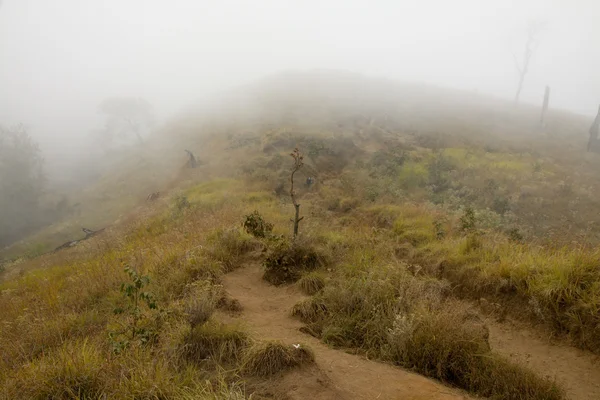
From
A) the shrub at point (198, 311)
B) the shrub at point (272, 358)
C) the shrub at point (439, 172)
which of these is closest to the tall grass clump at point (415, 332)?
the shrub at point (272, 358)

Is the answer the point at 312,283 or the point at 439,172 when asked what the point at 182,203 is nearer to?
the point at 312,283

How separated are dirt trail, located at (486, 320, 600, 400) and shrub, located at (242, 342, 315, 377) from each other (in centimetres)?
278

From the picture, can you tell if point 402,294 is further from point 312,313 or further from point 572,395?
point 572,395

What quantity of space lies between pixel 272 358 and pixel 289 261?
3335 millimetres

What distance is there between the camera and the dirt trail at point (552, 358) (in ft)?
13.9

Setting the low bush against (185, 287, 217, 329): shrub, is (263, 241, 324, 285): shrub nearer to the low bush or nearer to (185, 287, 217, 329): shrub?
the low bush

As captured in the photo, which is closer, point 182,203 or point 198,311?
point 198,311

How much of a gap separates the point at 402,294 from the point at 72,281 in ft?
22.0

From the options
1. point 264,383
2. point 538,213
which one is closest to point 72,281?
point 264,383

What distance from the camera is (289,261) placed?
7.15m

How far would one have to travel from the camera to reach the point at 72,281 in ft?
24.6

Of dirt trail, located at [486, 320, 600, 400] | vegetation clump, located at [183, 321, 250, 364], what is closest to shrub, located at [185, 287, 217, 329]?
vegetation clump, located at [183, 321, 250, 364]

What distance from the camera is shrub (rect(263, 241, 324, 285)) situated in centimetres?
699

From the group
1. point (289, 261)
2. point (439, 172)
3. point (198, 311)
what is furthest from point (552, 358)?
point (439, 172)
